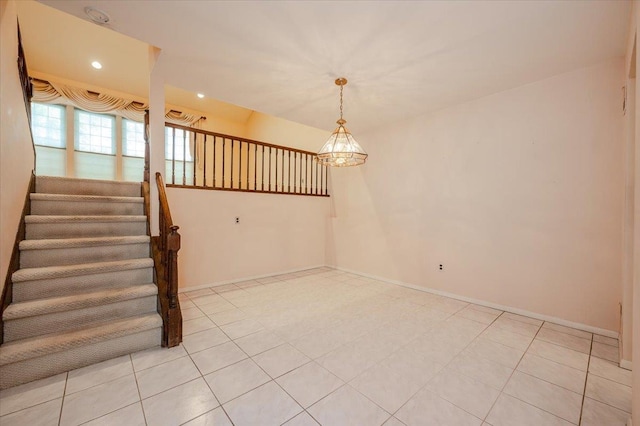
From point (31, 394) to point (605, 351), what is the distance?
454 centimetres

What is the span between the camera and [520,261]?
3.18 m

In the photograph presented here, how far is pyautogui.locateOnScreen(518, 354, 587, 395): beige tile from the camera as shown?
189cm

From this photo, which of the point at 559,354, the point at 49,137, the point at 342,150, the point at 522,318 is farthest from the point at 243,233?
the point at 49,137

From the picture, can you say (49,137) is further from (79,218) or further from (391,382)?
(391,382)

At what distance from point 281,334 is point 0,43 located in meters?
3.15

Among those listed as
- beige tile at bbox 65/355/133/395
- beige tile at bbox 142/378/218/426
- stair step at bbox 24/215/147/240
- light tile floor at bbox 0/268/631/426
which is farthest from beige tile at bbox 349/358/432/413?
stair step at bbox 24/215/147/240

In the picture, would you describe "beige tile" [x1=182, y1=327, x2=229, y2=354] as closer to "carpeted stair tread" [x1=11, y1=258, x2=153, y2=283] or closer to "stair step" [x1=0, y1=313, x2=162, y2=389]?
"stair step" [x1=0, y1=313, x2=162, y2=389]

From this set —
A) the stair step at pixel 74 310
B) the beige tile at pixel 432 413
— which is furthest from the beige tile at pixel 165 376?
the beige tile at pixel 432 413

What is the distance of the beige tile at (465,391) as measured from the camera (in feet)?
5.45

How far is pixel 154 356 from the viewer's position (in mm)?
2166

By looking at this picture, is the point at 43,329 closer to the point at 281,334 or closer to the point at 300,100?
the point at 281,334

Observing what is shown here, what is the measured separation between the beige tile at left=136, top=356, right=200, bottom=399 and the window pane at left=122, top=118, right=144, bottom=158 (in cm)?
608

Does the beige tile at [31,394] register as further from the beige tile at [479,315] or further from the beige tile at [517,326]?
the beige tile at [517,326]

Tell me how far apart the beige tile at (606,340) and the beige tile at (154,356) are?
3938 mm
